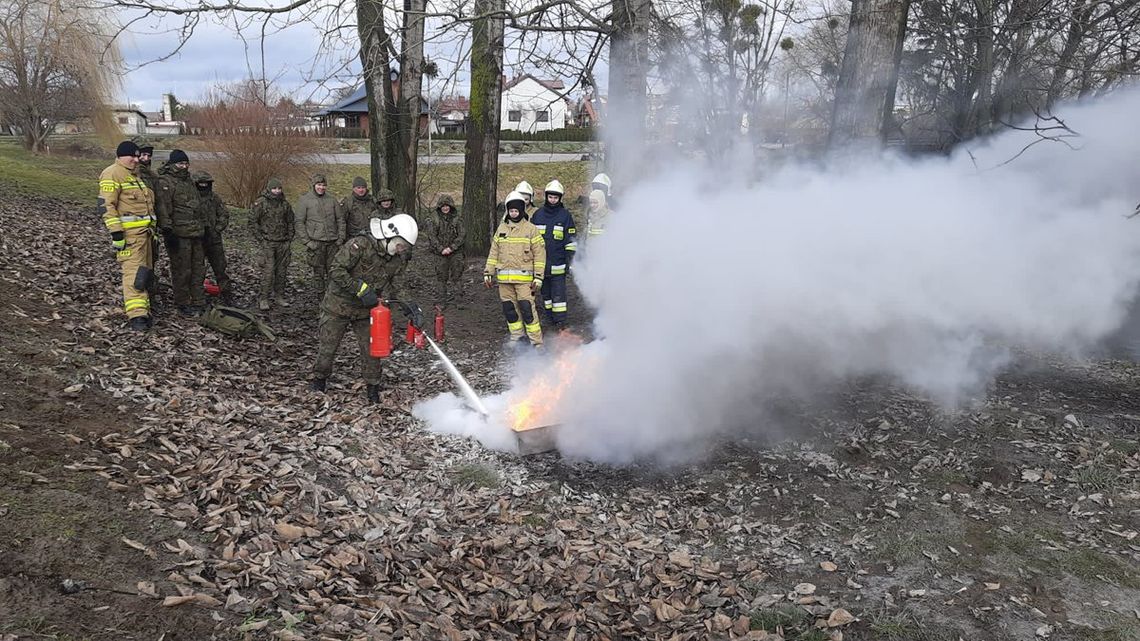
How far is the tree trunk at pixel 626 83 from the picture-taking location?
10.5 m

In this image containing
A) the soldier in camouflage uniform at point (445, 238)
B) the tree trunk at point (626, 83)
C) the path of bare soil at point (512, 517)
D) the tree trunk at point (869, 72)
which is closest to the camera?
the path of bare soil at point (512, 517)

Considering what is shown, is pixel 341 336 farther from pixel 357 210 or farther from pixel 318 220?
pixel 357 210

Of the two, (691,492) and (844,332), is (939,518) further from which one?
(844,332)

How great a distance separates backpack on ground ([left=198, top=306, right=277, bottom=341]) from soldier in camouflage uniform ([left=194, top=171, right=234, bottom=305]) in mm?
1142

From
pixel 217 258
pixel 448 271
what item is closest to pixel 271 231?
A: pixel 217 258

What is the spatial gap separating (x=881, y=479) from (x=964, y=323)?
9.13ft

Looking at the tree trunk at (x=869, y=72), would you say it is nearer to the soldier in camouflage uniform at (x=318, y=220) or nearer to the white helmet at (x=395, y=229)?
the white helmet at (x=395, y=229)

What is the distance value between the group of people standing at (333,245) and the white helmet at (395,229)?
0.04 ft

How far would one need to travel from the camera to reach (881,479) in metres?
6.67

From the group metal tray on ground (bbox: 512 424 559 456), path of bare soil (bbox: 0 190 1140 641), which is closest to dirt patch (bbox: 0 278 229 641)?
path of bare soil (bbox: 0 190 1140 641)

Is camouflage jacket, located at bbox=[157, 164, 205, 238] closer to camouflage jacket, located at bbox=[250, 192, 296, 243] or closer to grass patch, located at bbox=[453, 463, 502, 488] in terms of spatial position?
camouflage jacket, located at bbox=[250, 192, 296, 243]

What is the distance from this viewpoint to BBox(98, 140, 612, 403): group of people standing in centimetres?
804

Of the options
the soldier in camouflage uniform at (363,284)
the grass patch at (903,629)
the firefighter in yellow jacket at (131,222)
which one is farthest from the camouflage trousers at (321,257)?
the grass patch at (903,629)

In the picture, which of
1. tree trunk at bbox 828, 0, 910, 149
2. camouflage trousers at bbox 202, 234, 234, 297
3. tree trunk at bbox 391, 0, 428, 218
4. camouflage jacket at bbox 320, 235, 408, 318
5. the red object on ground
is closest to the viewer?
camouflage jacket at bbox 320, 235, 408, 318
